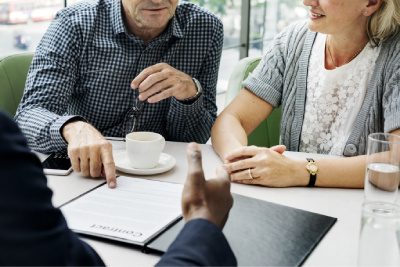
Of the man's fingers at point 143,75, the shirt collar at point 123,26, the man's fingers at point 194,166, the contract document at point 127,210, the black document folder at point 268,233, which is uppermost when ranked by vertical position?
the shirt collar at point 123,26

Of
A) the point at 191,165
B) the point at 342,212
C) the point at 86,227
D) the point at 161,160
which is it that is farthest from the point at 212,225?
the point at 161,160

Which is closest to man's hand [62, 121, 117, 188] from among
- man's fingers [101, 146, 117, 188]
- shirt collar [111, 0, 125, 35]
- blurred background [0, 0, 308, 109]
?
man's fingers [101, 146, 117, 188]

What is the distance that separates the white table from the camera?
88 centimetres

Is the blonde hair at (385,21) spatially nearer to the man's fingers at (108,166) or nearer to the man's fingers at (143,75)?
the man's fingers at (143,75)

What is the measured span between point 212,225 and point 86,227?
35cm

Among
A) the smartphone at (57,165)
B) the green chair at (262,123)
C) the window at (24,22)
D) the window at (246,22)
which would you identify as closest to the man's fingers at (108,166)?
the smartphone at (57,165)

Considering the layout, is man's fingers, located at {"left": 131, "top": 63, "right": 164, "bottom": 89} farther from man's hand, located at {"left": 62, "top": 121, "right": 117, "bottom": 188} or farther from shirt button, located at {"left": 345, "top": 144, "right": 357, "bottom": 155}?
shirt button, located at {"left": 345, "top": 144, "right": 357, "bottom": 155}

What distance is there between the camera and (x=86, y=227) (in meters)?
0.96

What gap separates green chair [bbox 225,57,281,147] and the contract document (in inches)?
32.1

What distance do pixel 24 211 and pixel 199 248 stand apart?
0.84 feet

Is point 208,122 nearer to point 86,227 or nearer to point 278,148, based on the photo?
point 278,148

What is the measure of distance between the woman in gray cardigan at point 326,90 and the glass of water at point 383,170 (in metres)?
0.31

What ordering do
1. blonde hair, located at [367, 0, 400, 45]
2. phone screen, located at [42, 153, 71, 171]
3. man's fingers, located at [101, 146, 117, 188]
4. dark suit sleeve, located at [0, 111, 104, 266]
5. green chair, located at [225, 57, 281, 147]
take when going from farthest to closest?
1. green chair, located at [225, 57, 281, 147]
2. blonde hair, located at [367, 0, 400, 45]
3. phone screen, located at [42, 153, 71, 171]
4. man's fingers, located at [101, 146, 117, 188]
5. dark suit sleeve, located at [0, 111, 104, 266]

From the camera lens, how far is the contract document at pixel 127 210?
3.07 ft
